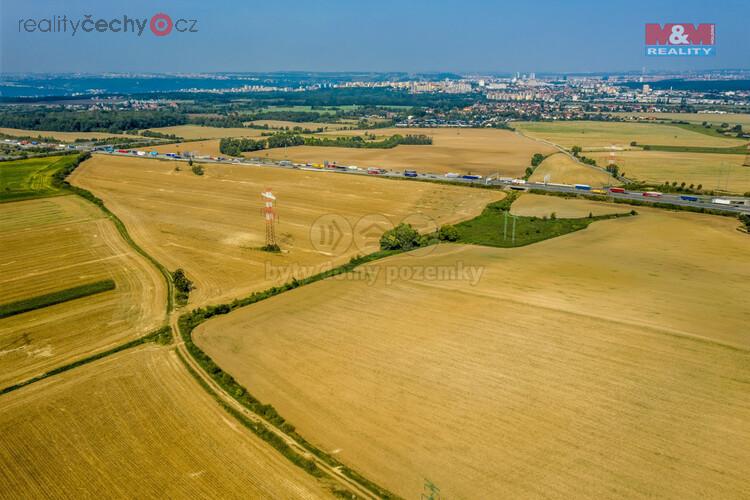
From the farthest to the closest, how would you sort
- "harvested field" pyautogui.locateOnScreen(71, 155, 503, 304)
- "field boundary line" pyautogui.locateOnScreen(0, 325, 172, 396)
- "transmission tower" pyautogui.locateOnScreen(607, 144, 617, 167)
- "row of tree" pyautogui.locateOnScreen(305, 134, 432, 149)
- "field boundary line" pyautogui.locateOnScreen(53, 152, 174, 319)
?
"row of tree" pyautogui.locateOnScreen(305, 134, 432, 149), "transmission tower" pyautogui.locateOnScreen(607, 144, 617, 167), "harvested field" pyautogui.locateOnScreen(71, 155, 503, 304), "field boundary line" pyautogui.locateOnScreen(53, 152, 174, 319), "field boundary line" pyautogui.locateOnScreen(0, 325, 172, 396)

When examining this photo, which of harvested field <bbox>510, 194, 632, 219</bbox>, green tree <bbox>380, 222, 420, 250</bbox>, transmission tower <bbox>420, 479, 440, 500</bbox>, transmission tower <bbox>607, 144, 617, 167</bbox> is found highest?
transmission tower <bbox>607, 144, 617, 167</bbox>

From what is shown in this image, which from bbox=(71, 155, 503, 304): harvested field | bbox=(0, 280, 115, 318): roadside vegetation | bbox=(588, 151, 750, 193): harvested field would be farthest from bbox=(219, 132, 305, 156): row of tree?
bbox=(0, 280, 115, 318): roadside vegetation

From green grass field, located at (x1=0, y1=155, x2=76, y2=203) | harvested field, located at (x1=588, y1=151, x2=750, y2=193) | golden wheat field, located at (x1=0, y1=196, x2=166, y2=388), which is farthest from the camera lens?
harvested field, located at (x1=588, y1=151, x2=750, y2=193)

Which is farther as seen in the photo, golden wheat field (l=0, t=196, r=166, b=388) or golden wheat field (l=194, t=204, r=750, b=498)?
golden wheat field (l=0, t=196, r=166, b=388)

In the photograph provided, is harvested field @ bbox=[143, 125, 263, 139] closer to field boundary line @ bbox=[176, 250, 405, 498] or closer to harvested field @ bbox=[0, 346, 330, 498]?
field boundary line @ bbox=[176, 250, 405, 498]

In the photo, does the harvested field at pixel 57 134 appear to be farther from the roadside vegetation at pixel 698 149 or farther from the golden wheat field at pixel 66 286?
the roadside vegetation at pixel 698 149

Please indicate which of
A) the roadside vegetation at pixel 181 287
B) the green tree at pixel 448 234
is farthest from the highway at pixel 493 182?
the roadside vegetation at pixel 181 287
